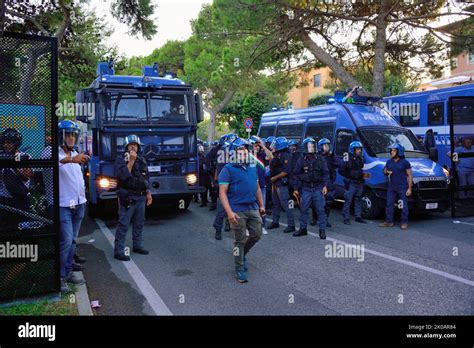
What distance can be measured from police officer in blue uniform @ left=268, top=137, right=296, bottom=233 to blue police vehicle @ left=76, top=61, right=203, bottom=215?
71.8 inches

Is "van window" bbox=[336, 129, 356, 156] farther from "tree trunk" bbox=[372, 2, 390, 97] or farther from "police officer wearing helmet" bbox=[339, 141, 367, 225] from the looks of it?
"tree trunk" bbox=[372, 2, 390, 97]

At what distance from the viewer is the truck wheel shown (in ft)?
30.0

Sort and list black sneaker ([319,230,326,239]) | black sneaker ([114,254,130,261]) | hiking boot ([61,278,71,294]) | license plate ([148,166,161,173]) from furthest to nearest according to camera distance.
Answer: license plate ([148,166,161,173]) → black sneaker ([319,230,326,239]) → black sneaker ([114,254,130,261]) → hiking boot ([61,278,71,294])

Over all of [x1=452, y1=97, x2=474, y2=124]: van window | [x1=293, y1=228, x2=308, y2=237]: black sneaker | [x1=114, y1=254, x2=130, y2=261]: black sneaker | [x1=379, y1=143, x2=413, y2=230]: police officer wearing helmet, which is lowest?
[x1=114, y1=254, x2=130, y2=261]: black sneaker

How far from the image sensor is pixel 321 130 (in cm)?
1084

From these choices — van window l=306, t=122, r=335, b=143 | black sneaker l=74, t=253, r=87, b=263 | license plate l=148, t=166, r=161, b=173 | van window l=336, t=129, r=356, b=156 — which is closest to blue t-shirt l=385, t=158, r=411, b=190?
van window l=336, t=129, r=356, b=156

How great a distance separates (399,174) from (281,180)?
2.27m

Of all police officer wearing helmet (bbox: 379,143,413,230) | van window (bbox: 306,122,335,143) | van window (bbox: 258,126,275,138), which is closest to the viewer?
police officer wearing helmet (bbox: 379,143,413,230)

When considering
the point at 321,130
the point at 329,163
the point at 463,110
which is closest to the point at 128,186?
the point at 329,163

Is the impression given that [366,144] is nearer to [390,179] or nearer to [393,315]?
[390,179]

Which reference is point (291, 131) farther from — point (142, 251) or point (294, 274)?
point (294, 274)

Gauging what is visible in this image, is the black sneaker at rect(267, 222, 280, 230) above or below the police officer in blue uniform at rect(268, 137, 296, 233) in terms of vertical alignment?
below

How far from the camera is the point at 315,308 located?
14.6 feet

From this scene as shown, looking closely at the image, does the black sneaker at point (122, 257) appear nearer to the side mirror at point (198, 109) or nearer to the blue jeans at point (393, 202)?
the side mirror at point (198, 109)
